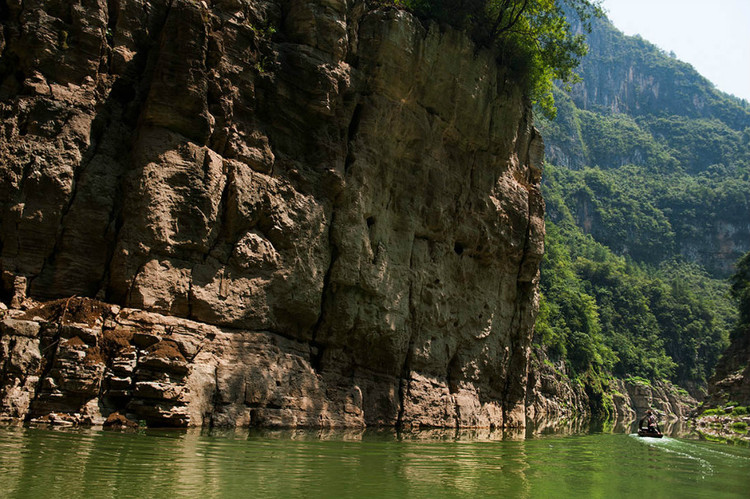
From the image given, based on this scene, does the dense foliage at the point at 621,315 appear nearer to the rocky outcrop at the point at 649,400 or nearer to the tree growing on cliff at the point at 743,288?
the rocky outcrop at the point at 649,400

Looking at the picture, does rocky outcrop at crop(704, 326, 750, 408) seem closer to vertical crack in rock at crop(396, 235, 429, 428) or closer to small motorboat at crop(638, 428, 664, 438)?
small motorboat at crop(638, 428, 664, 438)

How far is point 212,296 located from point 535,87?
1843cm

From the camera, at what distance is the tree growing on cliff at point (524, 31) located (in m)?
22.6

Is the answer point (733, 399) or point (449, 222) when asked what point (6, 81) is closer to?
point (449, 222)

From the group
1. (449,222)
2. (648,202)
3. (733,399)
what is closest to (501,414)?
(449,222)

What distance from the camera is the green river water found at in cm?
596

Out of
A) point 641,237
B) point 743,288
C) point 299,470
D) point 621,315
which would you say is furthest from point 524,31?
point 641,237

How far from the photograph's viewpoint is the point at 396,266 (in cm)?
2002

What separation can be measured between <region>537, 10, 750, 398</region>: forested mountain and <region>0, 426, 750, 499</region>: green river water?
4122cm

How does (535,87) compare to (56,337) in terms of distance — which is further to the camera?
(535,87)

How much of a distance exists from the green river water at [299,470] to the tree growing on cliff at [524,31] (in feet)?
53.9

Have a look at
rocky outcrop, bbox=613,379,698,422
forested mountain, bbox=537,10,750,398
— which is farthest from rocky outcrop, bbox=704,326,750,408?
rocky outcrop, bbox=613,379,698,422

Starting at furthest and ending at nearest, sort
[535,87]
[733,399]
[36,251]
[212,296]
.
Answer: [733,399] < [535,87] < [212,296] < [36,251]

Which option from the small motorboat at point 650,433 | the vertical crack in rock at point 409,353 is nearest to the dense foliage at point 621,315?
the small motorboat at point 650,433
